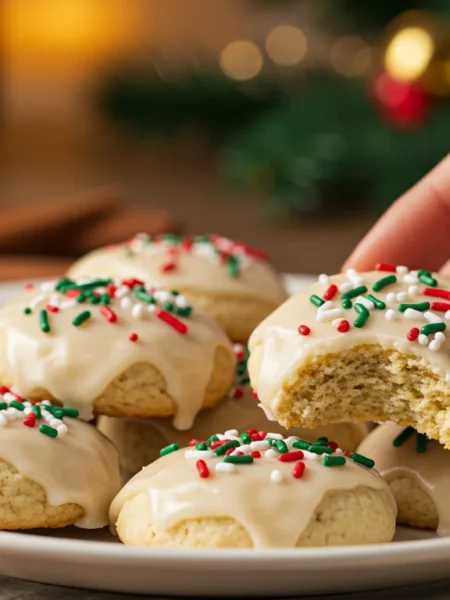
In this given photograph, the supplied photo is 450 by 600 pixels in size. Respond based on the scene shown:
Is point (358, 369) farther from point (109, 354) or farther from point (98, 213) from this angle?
point (98, 213)

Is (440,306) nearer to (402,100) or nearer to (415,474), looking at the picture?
(415,474)

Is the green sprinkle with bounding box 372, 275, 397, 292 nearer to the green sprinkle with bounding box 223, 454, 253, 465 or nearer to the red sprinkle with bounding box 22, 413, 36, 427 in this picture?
the green sprinkle with bounding box 223, 454, 253, 465

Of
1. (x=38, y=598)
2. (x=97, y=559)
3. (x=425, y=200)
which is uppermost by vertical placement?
(x=425, y=200)

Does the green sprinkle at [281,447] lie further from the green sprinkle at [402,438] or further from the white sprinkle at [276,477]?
the green sprinkle at [402,438]

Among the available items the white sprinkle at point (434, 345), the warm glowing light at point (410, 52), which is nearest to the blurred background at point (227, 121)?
the warm glowing light at point (410, 52)

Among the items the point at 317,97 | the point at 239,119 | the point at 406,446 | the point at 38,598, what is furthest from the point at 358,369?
the point at 239,119

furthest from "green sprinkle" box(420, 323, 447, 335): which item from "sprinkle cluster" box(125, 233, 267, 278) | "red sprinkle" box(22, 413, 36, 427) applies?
"sprinkle cluster" box(125, 233, 267, 278)

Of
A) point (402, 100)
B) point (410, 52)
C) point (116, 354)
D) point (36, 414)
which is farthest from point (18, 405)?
point (402, 100)
